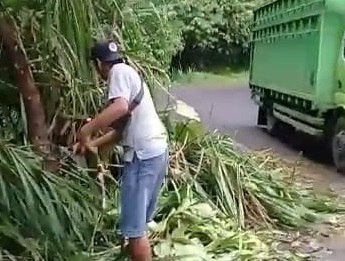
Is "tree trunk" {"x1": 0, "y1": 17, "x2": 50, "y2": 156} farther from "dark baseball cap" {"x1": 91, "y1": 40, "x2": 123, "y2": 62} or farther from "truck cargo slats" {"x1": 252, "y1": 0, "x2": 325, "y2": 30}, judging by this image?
"truck cargo slats" {"x1": 252, "y1": 0, "x2": 325, "y2": 30}

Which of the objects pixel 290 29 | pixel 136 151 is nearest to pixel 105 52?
pixel 136 151

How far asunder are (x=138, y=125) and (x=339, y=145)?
7.29 metres

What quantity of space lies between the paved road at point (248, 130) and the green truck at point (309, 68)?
1.39 feet

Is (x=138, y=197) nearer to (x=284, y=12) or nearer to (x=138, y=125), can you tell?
(x=138, y=125)

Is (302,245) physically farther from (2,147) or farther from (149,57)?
(2,147)

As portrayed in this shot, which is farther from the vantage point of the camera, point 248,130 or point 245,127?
point 245,127

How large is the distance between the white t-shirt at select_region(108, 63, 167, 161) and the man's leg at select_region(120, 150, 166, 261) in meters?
0.07

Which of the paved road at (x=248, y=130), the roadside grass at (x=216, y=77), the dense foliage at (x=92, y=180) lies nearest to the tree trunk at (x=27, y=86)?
the dense foliage at (x=92, y=180)

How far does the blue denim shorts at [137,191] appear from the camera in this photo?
277 inches

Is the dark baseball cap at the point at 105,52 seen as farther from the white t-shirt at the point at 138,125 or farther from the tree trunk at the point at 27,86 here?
the tree trunk at the point at 27,86

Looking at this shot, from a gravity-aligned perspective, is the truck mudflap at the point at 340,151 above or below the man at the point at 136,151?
below

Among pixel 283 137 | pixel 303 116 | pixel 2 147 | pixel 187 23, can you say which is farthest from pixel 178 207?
pixel 187 23

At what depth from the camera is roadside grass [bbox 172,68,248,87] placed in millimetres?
34188

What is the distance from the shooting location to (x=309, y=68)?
1463cm
